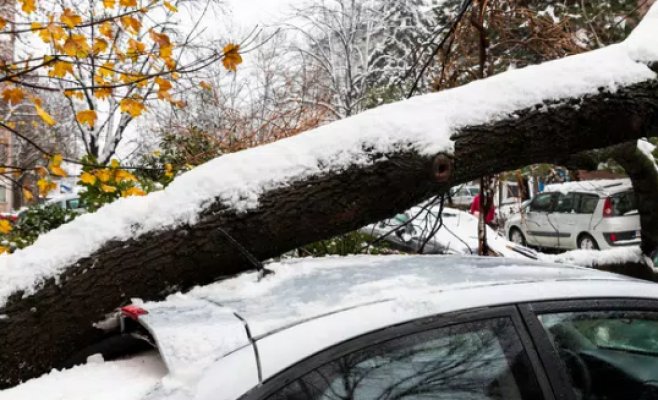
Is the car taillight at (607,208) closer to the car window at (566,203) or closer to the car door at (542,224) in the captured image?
the car window at (566,203)

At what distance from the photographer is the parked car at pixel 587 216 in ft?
41.8

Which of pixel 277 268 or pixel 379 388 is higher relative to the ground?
pixel 277 268

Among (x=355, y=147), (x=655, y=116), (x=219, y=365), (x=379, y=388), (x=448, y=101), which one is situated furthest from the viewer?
(x=655, y=116)

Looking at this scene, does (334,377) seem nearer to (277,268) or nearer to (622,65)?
(277,268)

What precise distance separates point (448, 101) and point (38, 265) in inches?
83.1

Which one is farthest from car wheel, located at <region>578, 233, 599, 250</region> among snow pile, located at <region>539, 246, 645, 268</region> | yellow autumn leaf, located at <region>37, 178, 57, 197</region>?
yellow autumn leaf, located at <region>37, 178, 57, 197</region>

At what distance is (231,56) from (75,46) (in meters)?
0.91

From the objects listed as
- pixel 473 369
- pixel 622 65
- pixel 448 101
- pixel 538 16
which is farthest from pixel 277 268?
pixel 538 16

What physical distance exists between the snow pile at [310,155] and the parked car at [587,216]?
9.19 meters

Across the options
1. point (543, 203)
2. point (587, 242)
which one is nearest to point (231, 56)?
point (587, 242)

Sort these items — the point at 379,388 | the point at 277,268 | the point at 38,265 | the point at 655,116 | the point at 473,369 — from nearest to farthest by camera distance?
the point at 379,388 < the point at 473,369 < the point at 277,268 < the point at 38,265 < the point at 655,116

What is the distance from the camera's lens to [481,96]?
295 centimetres

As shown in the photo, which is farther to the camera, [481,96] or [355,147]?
[481,96]

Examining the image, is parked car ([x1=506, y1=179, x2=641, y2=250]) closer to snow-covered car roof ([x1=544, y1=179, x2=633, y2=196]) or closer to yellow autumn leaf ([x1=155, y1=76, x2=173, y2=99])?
snow-covered car roof ([x1=544, y1=179, x2=633, y2=196])
